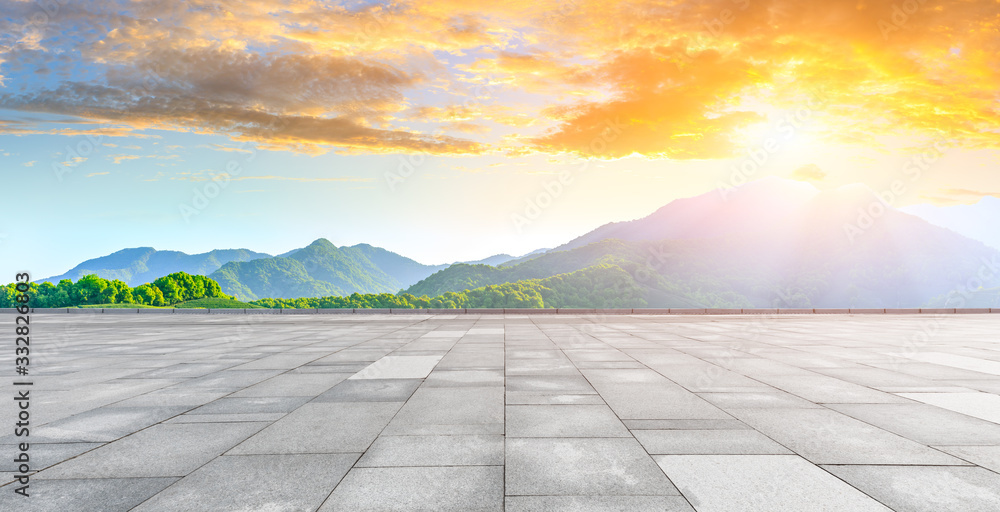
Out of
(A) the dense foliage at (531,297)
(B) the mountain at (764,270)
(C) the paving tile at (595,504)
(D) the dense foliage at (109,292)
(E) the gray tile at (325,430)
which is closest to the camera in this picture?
(C) the paving tile at (595,504)

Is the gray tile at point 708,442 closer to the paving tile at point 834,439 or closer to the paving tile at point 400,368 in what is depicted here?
the paving tile at point 834,439

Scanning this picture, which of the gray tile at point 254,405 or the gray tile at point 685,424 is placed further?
the gray tile at point 254,405

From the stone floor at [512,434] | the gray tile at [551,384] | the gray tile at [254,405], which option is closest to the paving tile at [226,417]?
the stone floor at [512,434]

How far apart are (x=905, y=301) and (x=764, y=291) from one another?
6918 cm

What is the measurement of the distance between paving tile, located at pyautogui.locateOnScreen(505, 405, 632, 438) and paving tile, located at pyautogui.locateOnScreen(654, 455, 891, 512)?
3.86 feet

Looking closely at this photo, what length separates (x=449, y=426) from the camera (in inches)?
284

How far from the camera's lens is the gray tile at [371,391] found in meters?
9.02

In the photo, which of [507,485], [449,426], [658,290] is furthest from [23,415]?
[658,290]

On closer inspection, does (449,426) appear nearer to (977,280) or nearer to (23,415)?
(23,415)

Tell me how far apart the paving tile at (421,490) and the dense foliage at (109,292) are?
9390cm

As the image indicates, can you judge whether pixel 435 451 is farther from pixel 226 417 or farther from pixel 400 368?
pixel 400 368

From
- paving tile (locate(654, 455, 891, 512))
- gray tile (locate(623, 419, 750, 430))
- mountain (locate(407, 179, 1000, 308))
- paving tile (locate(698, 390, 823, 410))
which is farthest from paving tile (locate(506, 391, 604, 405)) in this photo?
mountain (locate(407, 179, 1000, 308))

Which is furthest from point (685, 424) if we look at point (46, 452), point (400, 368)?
point (46, 452)

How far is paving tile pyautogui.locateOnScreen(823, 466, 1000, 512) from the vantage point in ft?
15.2
